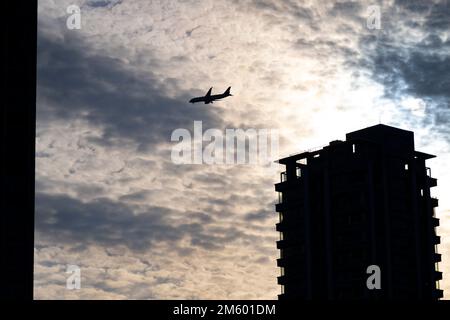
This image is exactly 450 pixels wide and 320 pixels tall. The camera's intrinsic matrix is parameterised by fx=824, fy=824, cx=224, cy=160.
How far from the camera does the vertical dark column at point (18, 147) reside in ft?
170

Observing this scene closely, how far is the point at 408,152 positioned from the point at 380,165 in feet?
28.6

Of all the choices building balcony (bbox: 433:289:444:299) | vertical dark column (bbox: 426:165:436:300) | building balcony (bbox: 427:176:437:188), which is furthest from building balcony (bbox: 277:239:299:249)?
building balcony (bbox: 427:176:437:188)

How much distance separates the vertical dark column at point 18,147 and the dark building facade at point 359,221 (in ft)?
343

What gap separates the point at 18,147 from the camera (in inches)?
2117

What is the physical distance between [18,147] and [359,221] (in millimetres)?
108606

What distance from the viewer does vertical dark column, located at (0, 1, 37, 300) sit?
170 ft

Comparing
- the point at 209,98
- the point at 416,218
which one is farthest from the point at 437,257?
the point at 209,98

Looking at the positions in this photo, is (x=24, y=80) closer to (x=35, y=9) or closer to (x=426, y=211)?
(x=35, y=9)

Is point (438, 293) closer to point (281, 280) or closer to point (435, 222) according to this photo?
point (435, 222)

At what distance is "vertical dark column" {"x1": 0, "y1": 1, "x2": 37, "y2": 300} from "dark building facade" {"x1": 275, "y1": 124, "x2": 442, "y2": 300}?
104m

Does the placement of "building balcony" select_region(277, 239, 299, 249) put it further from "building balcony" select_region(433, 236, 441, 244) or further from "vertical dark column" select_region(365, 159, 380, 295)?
"building balcony" select_region(433, 236, 441, 244)
